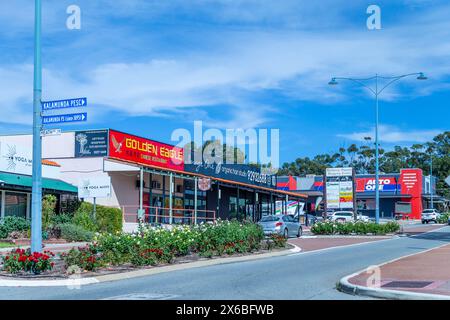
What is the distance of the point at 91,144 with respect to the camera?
3722 cm

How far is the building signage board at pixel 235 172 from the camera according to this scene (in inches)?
1779

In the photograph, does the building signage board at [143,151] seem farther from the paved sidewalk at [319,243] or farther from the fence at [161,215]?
the paved sidewalk at [319,243]

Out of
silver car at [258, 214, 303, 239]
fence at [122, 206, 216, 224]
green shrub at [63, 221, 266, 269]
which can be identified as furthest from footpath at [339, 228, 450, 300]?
fence at [122, 206, 216, 224]

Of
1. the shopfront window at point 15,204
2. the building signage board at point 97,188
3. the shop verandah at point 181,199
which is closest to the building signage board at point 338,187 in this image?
the shop verandah at point 181,199

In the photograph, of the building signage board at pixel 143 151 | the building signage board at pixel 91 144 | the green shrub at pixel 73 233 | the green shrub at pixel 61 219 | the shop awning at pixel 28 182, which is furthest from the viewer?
the building signage board at pixel 143 151

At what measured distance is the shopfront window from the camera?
3102 cm

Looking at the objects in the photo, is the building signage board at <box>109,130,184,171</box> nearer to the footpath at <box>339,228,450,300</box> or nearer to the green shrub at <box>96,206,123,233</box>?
the green shrub at <box>96,206,123,233</box>

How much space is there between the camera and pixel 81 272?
1513 cm

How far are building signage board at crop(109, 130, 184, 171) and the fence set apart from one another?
3.06 meters

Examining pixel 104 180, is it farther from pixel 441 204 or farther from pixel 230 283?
pixel 441 204

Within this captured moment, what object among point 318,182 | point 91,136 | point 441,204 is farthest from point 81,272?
point 441,204

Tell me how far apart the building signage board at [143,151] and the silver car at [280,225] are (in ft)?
31.4

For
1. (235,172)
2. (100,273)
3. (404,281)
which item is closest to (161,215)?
(235,172)

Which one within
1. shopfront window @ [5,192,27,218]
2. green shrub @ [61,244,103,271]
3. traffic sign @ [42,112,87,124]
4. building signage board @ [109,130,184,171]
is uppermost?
building signage board @ [109,130,184,171]
